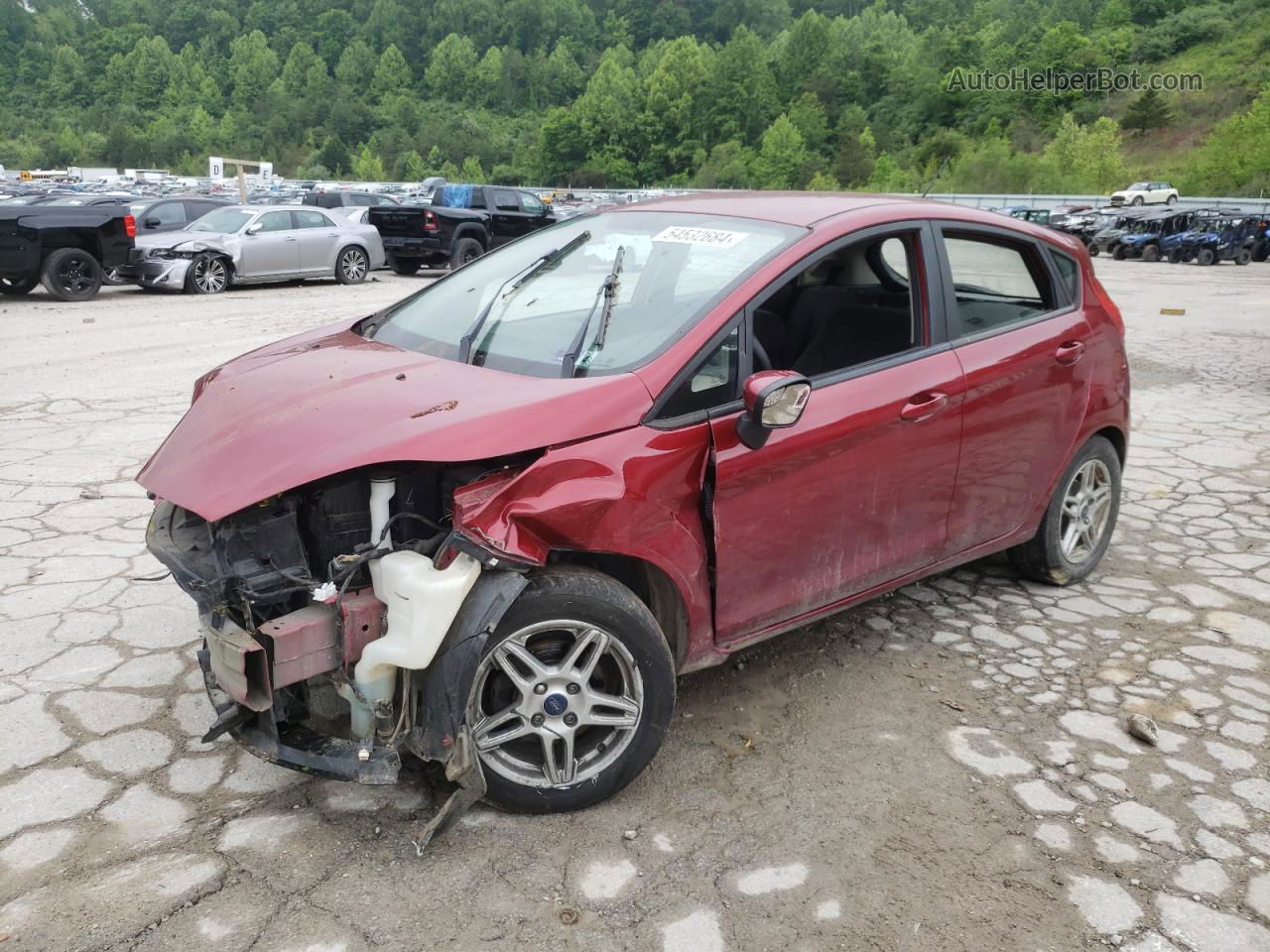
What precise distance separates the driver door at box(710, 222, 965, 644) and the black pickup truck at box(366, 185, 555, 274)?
15.9 m

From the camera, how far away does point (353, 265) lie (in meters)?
18.3

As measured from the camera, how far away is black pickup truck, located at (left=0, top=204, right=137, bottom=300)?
13602 millimetres

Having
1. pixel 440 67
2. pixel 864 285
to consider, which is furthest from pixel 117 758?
pixel 440 67

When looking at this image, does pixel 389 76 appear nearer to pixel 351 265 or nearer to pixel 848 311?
pixel 351 265

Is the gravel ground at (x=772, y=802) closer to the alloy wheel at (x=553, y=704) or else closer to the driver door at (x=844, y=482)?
the alloy wheel at (x=553, y=704)

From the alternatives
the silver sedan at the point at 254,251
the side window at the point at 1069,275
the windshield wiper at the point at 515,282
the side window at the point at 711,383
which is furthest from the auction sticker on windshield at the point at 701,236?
the silver sedan at the point at 254,251

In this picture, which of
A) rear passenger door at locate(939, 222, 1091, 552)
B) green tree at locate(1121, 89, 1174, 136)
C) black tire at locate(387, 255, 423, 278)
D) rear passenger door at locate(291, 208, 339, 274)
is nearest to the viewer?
rear passenger door at locate(939, 222, 1091, 552)

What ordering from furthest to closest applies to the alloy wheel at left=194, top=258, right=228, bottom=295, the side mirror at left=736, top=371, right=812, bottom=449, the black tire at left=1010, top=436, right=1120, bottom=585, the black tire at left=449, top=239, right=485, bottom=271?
1. the black tire at left=449, top=239, right=485, bottom=271
2. the alloy wheel at left=194, top=258, right=228, bottom=295
3. the black tire at left=1010, top=436, right=1120, bottom=585
4. the side mirror at left=736, top=371, right=812, bottom=449

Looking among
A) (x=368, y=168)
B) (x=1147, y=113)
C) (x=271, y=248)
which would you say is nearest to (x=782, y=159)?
(x=1147, y=113)

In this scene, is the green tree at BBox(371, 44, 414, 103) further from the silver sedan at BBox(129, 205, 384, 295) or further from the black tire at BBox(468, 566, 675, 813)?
the black tire at BBox(468, 566, 675, 813)

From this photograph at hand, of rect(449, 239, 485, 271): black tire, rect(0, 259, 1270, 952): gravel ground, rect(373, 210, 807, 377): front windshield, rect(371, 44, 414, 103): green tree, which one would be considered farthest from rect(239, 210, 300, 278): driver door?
rect(371, 44, 414, 103): green tree

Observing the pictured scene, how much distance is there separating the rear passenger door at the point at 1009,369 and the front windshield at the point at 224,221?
15.1m

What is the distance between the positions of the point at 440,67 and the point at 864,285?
173394mm
